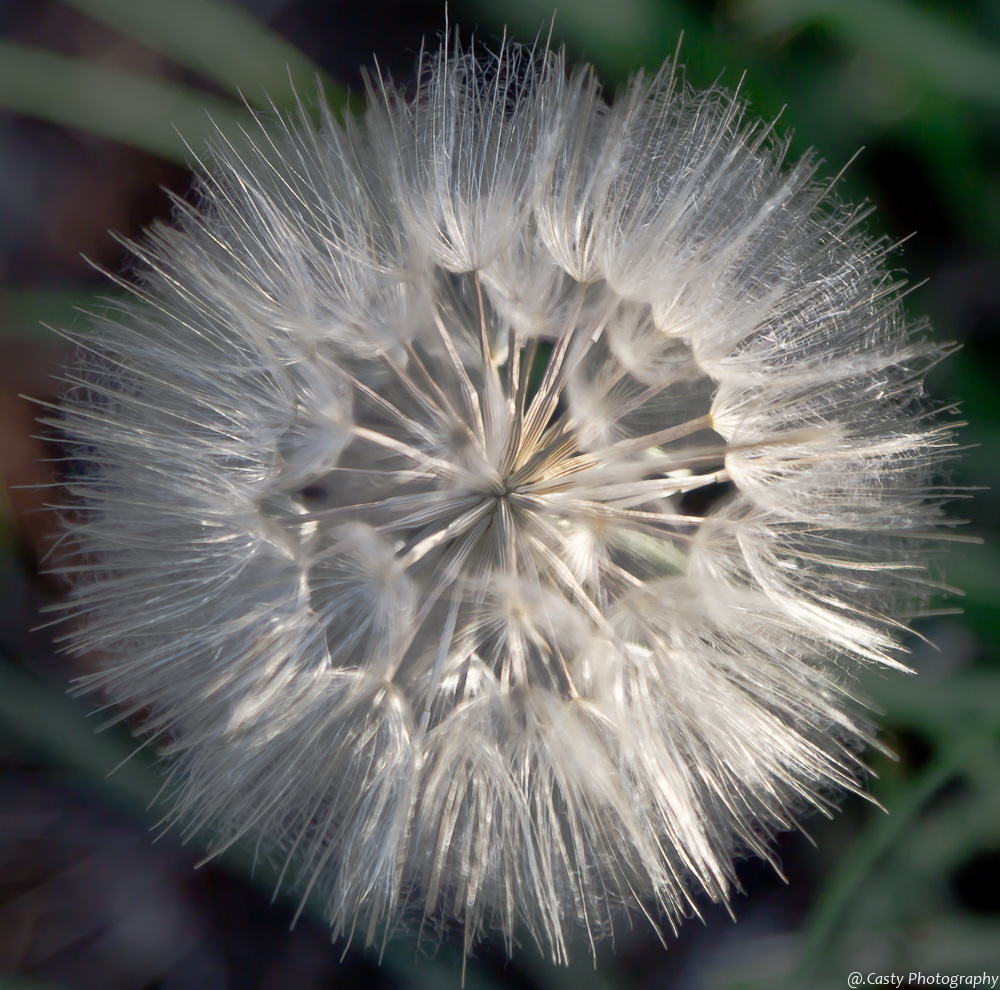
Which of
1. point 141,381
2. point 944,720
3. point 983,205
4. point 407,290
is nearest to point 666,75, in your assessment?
point 407,290

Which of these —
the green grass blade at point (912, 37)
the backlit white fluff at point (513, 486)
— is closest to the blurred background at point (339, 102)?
the green grass blade at point (912, 37)

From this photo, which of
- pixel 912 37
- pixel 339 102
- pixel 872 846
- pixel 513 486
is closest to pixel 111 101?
pixel 339 102

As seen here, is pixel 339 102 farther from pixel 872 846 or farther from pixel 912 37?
pixel 872 846

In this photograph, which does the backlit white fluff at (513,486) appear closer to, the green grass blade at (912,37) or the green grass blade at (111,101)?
the green grass blade at (912,37)

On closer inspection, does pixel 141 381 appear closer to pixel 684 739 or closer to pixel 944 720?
pixel 684 739

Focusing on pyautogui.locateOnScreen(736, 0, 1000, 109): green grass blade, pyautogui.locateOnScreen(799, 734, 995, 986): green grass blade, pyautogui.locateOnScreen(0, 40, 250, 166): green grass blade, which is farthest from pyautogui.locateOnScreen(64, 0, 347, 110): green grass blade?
pyautogui.locateOnScreen(799, 734, 995, 986): green grass blade

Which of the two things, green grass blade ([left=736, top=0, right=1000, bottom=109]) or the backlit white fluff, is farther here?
green grass blade ([left=736, top=0, right=1000, bottom=109])

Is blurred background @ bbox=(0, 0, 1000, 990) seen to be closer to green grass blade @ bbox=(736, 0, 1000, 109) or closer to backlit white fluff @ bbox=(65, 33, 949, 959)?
green grass blade @ bbox=(736, 0, 1000, 109)
